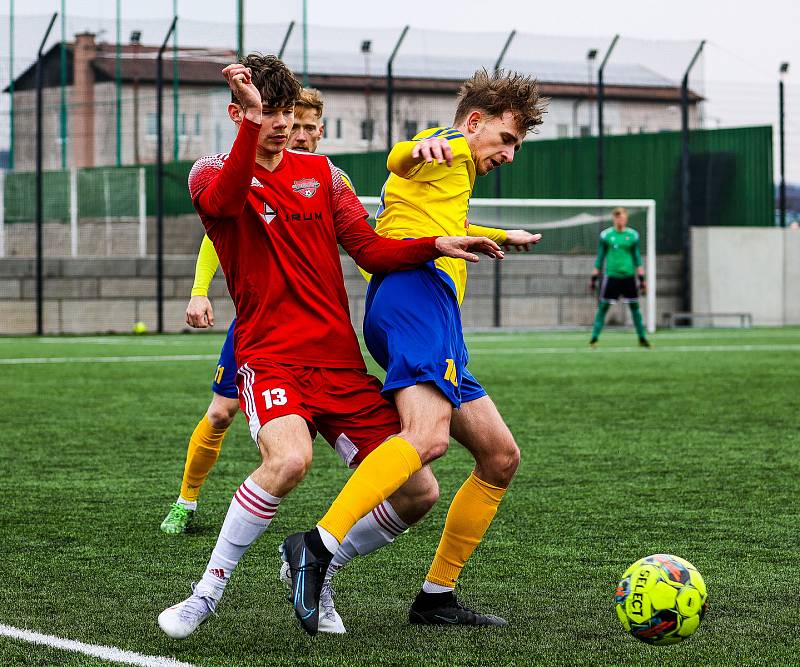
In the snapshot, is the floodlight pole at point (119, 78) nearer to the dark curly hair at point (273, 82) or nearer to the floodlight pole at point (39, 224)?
the floodlight pole at point (39, 224)

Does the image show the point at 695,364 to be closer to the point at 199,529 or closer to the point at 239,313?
the point at 199,529

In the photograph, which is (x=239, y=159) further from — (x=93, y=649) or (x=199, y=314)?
(x=93, y=649)

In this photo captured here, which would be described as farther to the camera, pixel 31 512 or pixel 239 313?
pixel 31 512

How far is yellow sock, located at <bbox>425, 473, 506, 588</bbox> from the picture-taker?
412 centimetres

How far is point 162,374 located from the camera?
14148mm

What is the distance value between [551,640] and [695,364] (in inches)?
465

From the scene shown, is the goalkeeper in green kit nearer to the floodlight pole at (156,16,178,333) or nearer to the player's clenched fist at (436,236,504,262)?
the floodlight pole at (156,16,178,333)

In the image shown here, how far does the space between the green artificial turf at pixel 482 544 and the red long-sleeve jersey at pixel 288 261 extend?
876mm

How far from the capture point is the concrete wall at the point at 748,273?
26625 millimetres

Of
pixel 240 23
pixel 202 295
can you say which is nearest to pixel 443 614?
pixel 202 295

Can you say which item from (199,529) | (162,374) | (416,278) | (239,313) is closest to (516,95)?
(416,278)

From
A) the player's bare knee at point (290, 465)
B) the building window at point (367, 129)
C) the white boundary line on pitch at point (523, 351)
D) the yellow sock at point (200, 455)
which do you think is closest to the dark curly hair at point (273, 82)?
the player's bare knee at point (290, 465)

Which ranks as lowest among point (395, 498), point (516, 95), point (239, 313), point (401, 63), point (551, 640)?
point (551, 640)

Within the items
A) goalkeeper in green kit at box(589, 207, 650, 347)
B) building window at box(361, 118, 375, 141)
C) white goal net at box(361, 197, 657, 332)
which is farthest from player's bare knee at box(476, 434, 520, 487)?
building window at box(361, 118, 375, 141)
